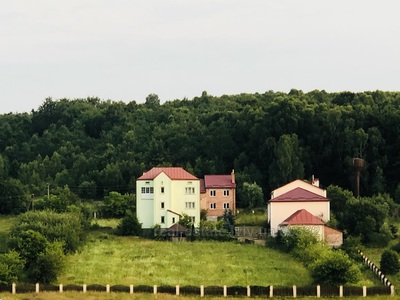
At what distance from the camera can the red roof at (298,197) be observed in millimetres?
54969

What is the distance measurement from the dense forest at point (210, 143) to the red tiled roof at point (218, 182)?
3.47 m

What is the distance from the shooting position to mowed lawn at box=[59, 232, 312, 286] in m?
41.2

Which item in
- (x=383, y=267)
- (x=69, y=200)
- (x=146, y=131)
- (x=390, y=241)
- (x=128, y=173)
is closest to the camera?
(x=383, y=267)

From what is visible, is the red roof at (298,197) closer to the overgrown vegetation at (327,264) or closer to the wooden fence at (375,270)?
the wooden fence at (375,270)

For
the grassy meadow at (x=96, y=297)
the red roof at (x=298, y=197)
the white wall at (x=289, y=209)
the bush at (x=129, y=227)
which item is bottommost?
the grassy meadow at (x=96, y=297)

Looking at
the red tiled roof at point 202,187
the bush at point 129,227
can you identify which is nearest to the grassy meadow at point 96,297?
the bush at point 129,227

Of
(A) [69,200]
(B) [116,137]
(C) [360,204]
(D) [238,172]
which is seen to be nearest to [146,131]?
(B) [116,137]

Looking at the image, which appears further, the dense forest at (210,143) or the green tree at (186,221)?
the dense forest at (210,143)

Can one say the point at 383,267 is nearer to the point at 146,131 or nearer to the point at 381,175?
the point at 381,175

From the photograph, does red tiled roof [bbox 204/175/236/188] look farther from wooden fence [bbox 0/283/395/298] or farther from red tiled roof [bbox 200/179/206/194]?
wooden fence [bbox 0/283/395/298]

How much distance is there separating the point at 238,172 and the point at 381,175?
13128 millimetres

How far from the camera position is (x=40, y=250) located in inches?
1710

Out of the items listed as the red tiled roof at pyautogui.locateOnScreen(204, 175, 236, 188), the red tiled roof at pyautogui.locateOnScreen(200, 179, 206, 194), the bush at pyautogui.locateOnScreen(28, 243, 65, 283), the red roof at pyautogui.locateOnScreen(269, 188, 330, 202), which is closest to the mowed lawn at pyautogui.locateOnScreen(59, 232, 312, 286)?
the bush at pyautogui.locateOnScreen(28, 243, 65, 283)

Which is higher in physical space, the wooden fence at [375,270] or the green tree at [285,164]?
the green tree at [285,164]
